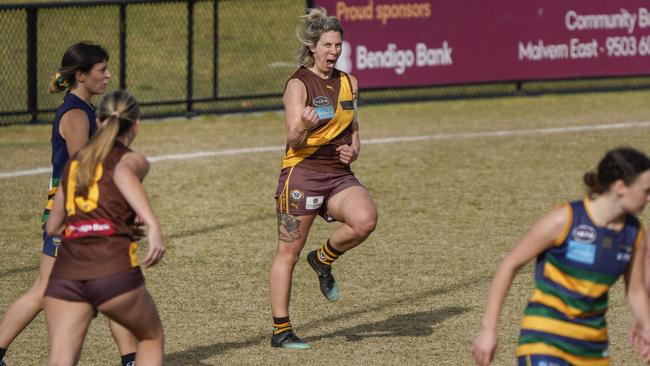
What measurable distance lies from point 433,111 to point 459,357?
36.4 ft

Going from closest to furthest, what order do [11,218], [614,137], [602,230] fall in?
[602,230] → [11,218] → [614,137]

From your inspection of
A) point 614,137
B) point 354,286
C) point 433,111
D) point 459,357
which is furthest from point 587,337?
point 433,111

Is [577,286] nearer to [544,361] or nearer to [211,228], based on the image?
[544,361]

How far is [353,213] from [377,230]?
368cm

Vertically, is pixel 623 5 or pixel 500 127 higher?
pixel 623 5

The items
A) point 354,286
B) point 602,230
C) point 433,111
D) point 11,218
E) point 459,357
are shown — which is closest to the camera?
point 602,230

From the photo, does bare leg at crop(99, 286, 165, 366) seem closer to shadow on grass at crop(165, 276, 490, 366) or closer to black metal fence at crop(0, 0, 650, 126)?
shadow on grass at crop(165, 276, 490, 366)

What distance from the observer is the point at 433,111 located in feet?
62.7

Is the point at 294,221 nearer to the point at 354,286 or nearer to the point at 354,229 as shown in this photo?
the point at 354,229

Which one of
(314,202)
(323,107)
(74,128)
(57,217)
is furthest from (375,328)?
(57,217)

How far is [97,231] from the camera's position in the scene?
19.5 ft

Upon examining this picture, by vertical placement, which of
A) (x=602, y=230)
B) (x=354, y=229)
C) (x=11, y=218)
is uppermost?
(x=602, y=230)

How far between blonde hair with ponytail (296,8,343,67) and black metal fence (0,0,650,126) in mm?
8988

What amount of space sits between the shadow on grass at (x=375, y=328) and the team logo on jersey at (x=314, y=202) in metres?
0.95
